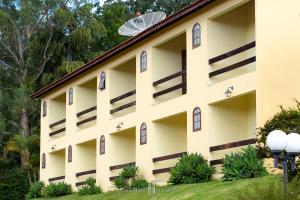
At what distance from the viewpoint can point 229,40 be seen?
2652 centimetres

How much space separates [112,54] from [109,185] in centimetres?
577

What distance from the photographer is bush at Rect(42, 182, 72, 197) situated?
3672cm

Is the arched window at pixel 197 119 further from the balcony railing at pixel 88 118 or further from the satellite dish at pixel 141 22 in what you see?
the balcony railing at pixel 88 118

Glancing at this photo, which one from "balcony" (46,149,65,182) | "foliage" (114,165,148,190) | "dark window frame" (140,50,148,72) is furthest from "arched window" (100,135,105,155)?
"balcony" (46,149,65,182)

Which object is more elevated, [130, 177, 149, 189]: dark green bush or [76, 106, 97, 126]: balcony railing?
[76, 106, 97, 126]: balcony railing

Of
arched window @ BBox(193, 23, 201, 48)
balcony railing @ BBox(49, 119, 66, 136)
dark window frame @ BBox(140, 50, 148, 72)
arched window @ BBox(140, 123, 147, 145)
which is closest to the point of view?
arched window @ BBox(193, 23, 201, 48)

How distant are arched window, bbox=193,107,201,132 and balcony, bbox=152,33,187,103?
233 centimetres

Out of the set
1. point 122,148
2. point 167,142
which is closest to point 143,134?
point 167,142

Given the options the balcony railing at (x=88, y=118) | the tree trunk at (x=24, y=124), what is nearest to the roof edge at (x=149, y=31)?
the balcony railing at (x=88, y=118)

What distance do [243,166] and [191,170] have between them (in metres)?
3.09

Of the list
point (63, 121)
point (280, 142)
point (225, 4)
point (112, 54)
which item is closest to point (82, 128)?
point (63, 121)

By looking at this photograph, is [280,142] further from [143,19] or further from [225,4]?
[143,19]

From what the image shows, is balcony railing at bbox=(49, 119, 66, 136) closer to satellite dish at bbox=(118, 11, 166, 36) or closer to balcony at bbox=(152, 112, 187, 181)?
satellite dish at bbox=(118, 11, 166, 36)

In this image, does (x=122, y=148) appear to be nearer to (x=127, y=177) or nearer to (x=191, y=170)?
(x=127, y=177)
